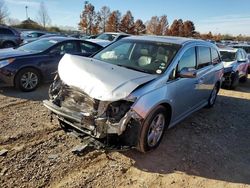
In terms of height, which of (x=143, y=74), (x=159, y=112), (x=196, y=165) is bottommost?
(x=196, y=165)

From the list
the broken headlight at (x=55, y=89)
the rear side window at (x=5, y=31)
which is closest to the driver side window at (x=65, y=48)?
the broken headlight at (x=55, y=89)

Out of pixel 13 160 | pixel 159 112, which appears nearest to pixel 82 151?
pixel 13 160

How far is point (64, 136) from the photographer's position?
4473 millimetres

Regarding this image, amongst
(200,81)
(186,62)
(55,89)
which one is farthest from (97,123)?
(200,81)

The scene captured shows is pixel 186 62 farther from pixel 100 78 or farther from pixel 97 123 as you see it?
pixel 97 123

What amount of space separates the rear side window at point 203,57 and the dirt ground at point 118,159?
4.30 feet

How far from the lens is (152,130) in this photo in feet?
13.3

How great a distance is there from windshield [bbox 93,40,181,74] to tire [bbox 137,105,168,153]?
2.26 feet

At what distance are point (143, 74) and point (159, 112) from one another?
0.63 meters

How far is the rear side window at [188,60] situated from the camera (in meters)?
4.58

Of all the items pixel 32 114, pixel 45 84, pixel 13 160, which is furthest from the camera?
pixel 45 84

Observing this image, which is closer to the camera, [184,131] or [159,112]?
[159,112]

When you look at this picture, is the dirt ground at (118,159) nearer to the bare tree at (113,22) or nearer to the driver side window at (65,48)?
the driver side window at (65,48)

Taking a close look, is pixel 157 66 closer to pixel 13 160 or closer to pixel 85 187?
pixel 85 187
